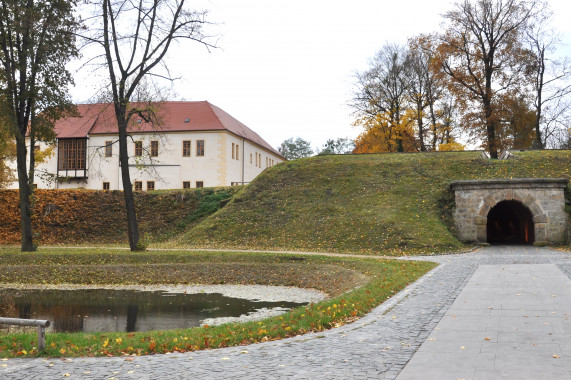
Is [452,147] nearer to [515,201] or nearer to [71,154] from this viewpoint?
[515,201]

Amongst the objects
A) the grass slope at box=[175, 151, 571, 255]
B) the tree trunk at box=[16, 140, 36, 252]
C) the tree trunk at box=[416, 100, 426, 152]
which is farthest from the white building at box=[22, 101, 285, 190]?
the tree trunk at box=[16, 140, 36, 252]

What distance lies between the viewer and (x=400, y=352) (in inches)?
251

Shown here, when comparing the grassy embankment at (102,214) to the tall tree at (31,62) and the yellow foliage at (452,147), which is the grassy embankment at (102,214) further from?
the yellow foliage at (452,147)

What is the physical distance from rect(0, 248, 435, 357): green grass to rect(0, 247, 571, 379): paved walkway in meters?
0.41

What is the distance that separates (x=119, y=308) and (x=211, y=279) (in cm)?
500

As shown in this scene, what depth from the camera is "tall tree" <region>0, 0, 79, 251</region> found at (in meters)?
21.1

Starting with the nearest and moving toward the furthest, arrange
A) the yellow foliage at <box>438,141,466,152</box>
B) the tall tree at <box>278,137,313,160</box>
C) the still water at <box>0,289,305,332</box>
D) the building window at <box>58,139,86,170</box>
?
the still water at <box>0,289,305,332</box>
the yellow foliage at <box>438,141,466,152</box>
the building window at <box>58,139,86,170</box>
the tall tree at <box>278,137,313,160</box>

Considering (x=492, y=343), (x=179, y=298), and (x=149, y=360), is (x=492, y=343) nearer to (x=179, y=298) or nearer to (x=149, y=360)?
(x=149, y=360)

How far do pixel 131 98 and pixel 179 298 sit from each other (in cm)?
1153

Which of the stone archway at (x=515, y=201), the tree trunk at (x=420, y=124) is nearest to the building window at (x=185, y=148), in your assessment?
the tree trunk at (x=420, y=124)

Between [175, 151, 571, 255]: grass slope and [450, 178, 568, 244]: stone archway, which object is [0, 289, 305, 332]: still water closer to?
[175, 151, 571, 255]: grass slope

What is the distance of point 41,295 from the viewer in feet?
48.2

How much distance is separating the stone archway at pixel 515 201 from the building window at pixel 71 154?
37497 mm

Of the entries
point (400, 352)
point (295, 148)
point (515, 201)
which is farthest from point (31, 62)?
point (295, 148)
